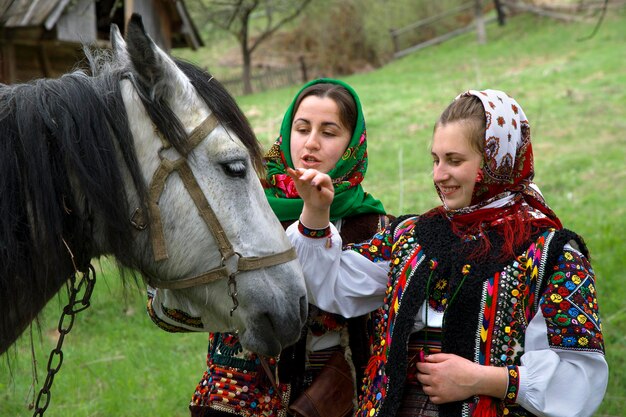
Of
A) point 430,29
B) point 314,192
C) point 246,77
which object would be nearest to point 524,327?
point 314,192

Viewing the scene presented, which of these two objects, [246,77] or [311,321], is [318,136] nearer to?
[311,321]

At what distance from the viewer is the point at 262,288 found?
222 cm

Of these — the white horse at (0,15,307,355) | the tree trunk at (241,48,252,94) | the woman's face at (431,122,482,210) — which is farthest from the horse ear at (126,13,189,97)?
the tree trunk at (241,48,252,94)

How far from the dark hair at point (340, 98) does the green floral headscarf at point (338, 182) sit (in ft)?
0.07

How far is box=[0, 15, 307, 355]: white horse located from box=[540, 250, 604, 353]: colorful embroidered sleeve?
0.74 meters

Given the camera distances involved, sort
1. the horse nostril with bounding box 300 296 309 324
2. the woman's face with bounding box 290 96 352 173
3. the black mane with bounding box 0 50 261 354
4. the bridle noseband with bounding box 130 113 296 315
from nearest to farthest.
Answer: the black mane with bounding box 0 50 261 354, the bridle noseband with bounding box 130 113 296 315, the horse nostril with bounding box 300 296 309 324, the woman's face with bounding box 290 96 352 173

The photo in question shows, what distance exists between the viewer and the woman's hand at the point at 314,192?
93.7 inches

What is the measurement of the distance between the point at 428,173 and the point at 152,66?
8912 mm

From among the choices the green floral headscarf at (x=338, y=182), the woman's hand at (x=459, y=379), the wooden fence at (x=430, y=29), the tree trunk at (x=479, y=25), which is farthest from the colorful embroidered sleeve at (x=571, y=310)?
the wooden fence at (x=430, y=29)

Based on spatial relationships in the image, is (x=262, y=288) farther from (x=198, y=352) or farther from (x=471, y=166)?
(x=198, y=352)

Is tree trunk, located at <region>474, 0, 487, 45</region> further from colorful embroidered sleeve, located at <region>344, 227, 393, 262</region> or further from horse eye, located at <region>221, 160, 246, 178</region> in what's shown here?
horse eye, located at <region>221, 160, 246, 178</region>

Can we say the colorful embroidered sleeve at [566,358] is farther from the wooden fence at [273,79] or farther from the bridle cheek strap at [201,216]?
the wooden fence at [273,79]

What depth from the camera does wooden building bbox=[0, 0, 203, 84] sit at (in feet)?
25.6

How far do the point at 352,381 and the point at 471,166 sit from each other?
0.91 metres
